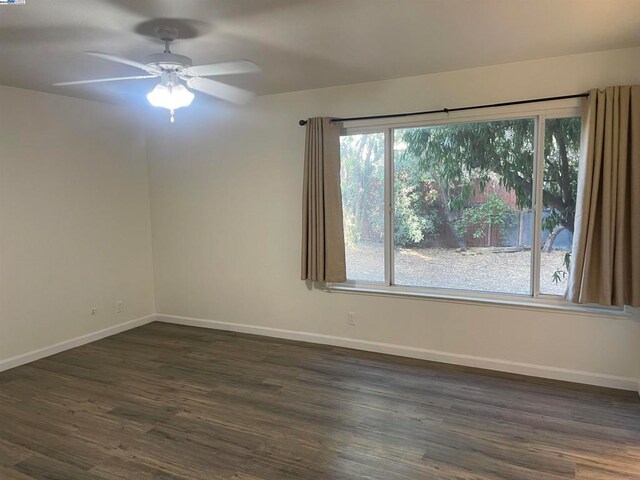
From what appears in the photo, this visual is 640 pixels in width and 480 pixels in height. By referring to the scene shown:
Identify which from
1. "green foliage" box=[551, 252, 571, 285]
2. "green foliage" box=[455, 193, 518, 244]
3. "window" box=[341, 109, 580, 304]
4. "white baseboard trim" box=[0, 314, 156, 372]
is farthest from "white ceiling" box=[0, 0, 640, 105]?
"white baseboard trim" box=[0, 314, 156, 372]

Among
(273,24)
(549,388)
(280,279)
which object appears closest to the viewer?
(273,24)

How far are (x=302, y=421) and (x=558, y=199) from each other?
8.49 ft

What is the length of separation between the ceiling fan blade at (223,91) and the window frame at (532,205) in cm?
105

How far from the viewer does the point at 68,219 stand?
4.38 m

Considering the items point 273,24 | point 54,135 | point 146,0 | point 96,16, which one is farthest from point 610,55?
point 54,135

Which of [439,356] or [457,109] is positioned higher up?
[457,109]

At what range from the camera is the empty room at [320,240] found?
255 cm

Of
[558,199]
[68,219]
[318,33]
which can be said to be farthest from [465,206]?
[68,219]

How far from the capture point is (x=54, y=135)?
4207 millimetres

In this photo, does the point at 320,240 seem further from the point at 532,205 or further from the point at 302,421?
the point at 532,205

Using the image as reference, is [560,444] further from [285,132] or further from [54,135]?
[54,135]

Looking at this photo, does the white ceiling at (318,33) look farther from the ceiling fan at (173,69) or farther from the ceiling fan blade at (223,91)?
the ceiling fan blade at (223,91)

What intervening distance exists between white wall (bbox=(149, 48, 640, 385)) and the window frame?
87 mm

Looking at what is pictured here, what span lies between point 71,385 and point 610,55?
480cm
